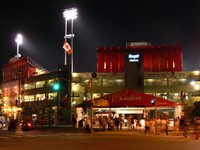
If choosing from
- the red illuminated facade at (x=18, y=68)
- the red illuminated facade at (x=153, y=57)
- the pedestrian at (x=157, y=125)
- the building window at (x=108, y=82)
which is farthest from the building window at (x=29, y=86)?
the pedestrian at (x=157, y=125)

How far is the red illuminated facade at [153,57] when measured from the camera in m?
91.6

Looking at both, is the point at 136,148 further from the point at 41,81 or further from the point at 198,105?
the point at 41,81

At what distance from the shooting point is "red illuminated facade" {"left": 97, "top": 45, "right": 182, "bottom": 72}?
91562 millimetres

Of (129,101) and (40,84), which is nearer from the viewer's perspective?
(129,101)

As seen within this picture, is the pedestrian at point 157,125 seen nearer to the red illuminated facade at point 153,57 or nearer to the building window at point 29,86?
the red illuminated facade at point 153,57

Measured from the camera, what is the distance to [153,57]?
9256 centimetres

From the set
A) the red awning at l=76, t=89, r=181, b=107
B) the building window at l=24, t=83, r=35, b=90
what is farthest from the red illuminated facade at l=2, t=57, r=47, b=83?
the red awning at l=76, t=89, r=181, b=107

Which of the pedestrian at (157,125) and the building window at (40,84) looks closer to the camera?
the pedestrian at (157,125)

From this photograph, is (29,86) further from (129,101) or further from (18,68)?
(129,101)

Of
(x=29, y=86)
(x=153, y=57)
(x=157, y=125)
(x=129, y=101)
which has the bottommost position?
(x=157, y=125)

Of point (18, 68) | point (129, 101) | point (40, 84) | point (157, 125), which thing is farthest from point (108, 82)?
point (157, 125)

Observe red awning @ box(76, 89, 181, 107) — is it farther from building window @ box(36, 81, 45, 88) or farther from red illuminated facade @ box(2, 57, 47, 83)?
red illuminated facade @ box(2, 57, 47, 83)

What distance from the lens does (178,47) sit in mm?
91812

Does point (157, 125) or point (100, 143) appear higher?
point (157, 125)
